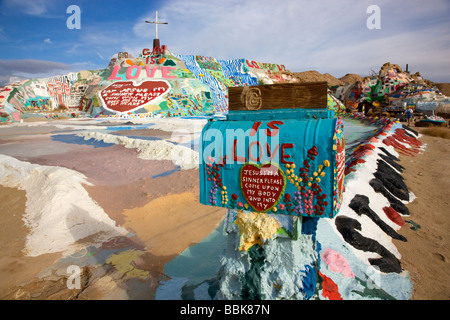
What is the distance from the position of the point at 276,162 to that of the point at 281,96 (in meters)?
0.66

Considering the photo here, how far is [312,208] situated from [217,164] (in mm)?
1035

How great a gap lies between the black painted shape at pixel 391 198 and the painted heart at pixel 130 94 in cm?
2151

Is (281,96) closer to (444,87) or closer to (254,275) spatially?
(254,275)

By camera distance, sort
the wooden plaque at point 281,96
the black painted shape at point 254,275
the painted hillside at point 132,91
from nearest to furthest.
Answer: the wooden plaque at point 281,96
the black painted shape at point 254,275
the painted hillside at point 132,91

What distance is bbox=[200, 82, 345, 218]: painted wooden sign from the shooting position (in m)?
2.52

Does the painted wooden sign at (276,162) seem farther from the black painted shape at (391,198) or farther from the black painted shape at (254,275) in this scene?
the black painted shape at (391,198)

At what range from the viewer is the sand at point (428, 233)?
3852mm

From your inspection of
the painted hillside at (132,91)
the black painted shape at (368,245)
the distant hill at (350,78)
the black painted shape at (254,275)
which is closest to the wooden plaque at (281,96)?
the black painted shape at (254,275)

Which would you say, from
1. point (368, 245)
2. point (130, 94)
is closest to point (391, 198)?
point (368, 245)

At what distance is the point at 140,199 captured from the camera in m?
7.19

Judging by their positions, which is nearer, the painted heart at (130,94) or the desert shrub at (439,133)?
the desert shrub at (439,133)

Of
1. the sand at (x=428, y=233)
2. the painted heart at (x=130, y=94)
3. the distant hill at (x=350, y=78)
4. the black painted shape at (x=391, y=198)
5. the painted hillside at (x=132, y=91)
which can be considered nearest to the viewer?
the sand at (x=428, y=233)

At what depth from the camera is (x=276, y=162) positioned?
271cm
